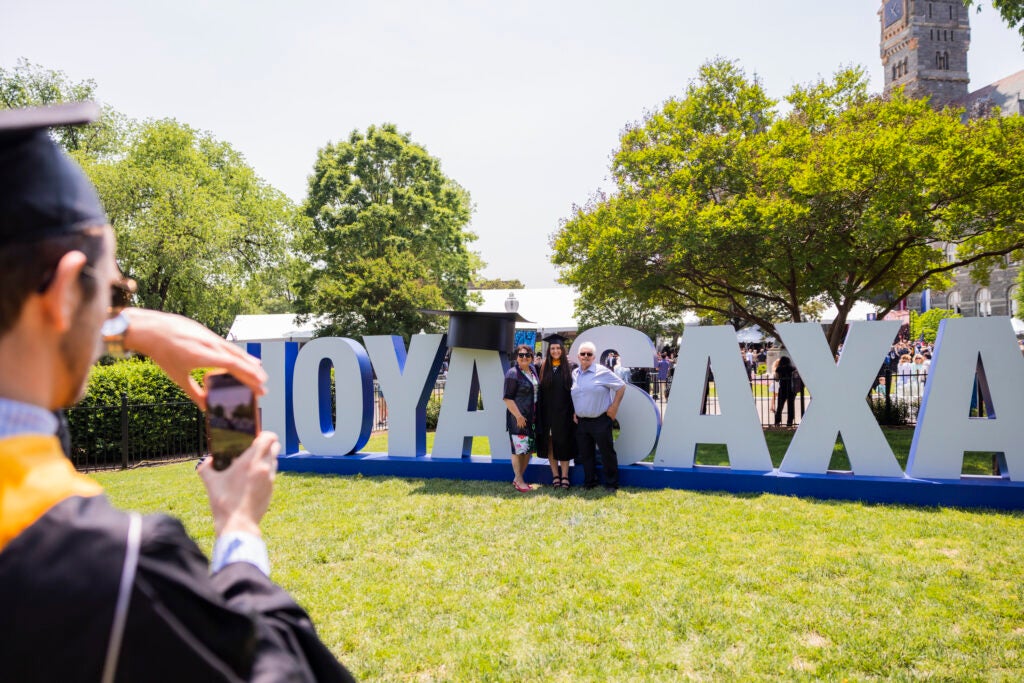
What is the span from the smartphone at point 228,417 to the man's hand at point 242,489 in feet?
0.06

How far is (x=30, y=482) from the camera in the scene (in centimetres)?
81

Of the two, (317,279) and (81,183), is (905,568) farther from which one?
(317,279)

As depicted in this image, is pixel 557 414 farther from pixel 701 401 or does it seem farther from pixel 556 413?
pixel 701 401

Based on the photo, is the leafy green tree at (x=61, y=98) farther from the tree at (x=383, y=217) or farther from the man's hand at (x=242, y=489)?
the man's hand at (x=242, y=489)

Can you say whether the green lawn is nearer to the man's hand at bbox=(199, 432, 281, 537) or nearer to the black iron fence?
the black iron fence

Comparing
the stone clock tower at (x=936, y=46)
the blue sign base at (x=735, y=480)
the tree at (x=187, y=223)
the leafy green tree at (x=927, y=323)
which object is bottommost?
the blue sign base at (x=735, y=480)

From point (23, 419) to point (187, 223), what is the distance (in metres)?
28.6

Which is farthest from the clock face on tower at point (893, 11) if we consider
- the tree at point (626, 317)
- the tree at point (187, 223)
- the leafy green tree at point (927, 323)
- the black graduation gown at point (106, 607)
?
the black graduation gown at point (106, 607)

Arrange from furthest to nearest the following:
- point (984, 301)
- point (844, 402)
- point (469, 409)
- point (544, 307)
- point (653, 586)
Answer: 1. point (984, 301)
2. point (544, 307)
3. point (469, 409)
4. point (844, 402)
5. point (653, 586)

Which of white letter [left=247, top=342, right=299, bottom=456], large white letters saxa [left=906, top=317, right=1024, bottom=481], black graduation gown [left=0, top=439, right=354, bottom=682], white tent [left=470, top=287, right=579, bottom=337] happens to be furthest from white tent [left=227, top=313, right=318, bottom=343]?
black graduation gown [left=0, top=439, right=354, bottom=682]

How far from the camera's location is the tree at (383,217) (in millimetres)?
28969

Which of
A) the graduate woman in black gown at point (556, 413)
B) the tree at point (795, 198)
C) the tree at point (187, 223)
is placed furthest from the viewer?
the tree at point (187, 223)

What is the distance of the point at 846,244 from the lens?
484 inches

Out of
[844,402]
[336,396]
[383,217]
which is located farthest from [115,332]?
[383,217]
